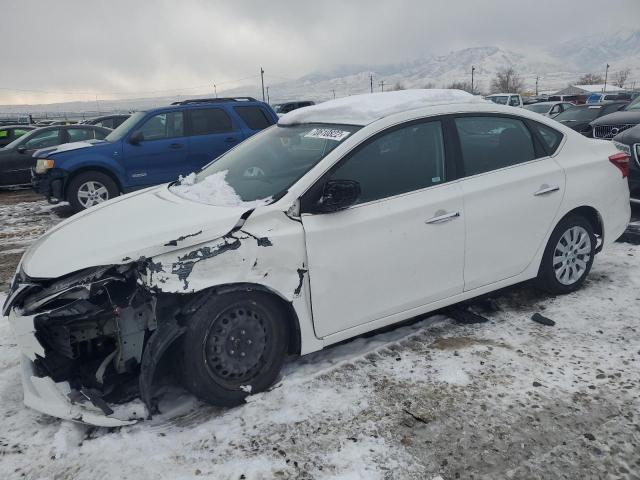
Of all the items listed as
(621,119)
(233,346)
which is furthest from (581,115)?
(233,346)

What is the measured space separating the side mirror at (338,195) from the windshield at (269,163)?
24cm

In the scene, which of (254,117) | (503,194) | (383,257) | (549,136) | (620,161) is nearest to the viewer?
(383,257)

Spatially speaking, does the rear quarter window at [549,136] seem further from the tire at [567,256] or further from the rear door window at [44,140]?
the rear door window at [44,140]

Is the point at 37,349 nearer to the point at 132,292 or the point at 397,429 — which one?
the point at 132,292

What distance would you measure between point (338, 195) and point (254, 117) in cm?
692

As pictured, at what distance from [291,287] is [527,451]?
4.92 feet

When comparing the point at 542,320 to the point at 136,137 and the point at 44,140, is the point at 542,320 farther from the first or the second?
the point at 44,140

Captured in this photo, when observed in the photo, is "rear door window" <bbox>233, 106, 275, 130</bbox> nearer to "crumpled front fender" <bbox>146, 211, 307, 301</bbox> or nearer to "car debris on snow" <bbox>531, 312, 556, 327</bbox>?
"car debris on snow" <bbox>531, 312, 556, 327</bbox>

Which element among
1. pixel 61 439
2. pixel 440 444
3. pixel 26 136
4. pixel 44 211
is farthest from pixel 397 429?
pixel 26 136

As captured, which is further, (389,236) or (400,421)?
(389,236)

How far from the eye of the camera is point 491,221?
3709mm

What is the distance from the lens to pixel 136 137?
852 centimetres

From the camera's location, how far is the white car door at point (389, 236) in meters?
3.12

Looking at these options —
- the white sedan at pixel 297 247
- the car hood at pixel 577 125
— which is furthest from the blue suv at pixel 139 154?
the car hood at pixel 577 125
